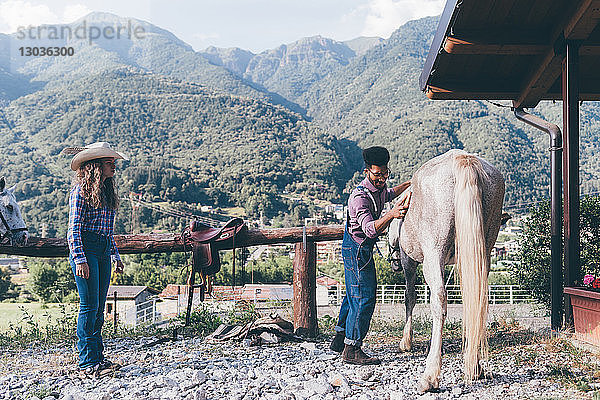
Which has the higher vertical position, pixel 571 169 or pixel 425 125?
pixel 425 125

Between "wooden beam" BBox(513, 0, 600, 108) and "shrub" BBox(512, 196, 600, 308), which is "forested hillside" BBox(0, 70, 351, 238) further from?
"wooden beam" BBox(513, 0, 600, 108)

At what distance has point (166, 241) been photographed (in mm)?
5223

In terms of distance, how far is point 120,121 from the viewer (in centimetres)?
10519

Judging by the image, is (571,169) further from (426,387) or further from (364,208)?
(426,387)

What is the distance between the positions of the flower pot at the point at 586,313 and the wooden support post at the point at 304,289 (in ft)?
8.42

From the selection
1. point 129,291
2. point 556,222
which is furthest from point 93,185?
point 129,291

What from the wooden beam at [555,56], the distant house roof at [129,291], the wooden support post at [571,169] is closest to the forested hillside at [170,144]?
the distant house roof at [129,291]

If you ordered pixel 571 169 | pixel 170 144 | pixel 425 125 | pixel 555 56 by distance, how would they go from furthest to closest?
1. pixel 170 144
2. pixel 425 125
3. pixel 555 56
4. pixel 571 169

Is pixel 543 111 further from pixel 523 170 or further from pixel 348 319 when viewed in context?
pixel 348 319

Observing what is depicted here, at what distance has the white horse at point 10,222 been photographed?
4617mm

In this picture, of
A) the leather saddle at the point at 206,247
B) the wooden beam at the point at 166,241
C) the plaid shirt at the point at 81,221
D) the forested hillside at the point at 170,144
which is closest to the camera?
the plaid shirt at the point at 81,221

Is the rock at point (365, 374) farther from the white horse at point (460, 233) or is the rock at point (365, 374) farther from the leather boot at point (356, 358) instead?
the white horse at point (460, 233)

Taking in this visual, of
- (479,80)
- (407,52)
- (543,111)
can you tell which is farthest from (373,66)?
(479,80)

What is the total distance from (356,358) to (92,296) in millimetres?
2294
